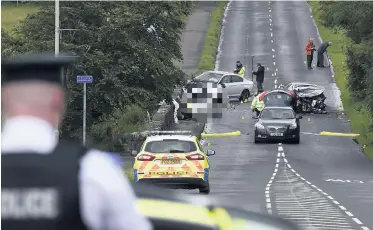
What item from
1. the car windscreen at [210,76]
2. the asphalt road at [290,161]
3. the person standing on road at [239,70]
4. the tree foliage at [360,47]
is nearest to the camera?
the asphalt road at [290,161]

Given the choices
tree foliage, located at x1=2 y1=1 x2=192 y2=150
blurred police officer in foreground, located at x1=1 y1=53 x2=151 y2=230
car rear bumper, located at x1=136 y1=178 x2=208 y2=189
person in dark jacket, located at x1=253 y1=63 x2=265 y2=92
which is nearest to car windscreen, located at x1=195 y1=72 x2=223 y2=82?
person in dark jacket, located at x1=253 y1=63 x2=265 y2=92

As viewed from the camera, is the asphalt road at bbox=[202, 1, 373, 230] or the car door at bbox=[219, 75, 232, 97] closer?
the asphalt road at bbox=[202, 1, 373, 230]

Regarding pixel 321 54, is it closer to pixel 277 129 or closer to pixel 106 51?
pixel 277 129

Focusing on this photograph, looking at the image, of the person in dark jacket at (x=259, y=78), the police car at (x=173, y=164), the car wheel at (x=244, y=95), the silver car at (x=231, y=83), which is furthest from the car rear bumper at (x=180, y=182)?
the person in dark jacket at (x=259, y=78)

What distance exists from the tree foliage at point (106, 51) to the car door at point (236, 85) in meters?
14.7

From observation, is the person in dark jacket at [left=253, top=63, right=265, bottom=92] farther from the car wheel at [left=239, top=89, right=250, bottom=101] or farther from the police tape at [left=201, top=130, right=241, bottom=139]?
the police tape at [left=201, top=130, right=241, bottom=139]

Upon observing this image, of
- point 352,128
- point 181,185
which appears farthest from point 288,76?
point 181,185

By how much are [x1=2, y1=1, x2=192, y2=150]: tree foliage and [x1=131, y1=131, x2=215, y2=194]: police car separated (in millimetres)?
11152

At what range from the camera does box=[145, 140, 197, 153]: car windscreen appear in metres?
24.5

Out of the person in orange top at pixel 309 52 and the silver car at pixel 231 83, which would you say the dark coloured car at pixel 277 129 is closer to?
the silver car at pixel 231 83

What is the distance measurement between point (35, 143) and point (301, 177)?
28545mm

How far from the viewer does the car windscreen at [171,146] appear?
80.3 ft

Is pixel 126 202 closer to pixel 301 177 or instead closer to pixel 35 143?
pixel 35 143

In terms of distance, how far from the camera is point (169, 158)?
2427 centimetres
